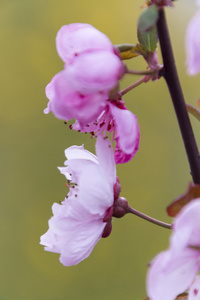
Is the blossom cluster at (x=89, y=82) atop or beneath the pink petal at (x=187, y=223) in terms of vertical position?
atop

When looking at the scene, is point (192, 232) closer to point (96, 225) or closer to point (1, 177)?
point (96, 225)

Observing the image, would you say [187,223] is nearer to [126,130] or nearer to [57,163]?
[126,130]

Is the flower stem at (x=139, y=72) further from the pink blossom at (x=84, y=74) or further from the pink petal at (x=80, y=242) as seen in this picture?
the pink petal at (x=80, y=242)

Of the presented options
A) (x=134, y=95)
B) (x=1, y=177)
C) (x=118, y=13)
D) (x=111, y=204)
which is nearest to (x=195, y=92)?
(x=134, y=95)

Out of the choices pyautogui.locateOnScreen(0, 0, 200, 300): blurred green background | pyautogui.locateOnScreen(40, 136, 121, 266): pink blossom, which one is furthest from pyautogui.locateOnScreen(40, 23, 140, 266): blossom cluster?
pyautogui.locateOnScreen(0, 0, 200, 300): blurred green background

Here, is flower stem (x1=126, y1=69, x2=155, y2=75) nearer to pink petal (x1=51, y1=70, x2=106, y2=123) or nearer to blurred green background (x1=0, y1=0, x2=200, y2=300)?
pink petal (x1=51, y1=70, x2=106, y2=123)

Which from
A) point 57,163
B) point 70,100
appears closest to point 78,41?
point 70,100

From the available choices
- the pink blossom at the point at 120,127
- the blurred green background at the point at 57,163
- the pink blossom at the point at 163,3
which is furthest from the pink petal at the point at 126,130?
the blurred green background at the point at 57,163
